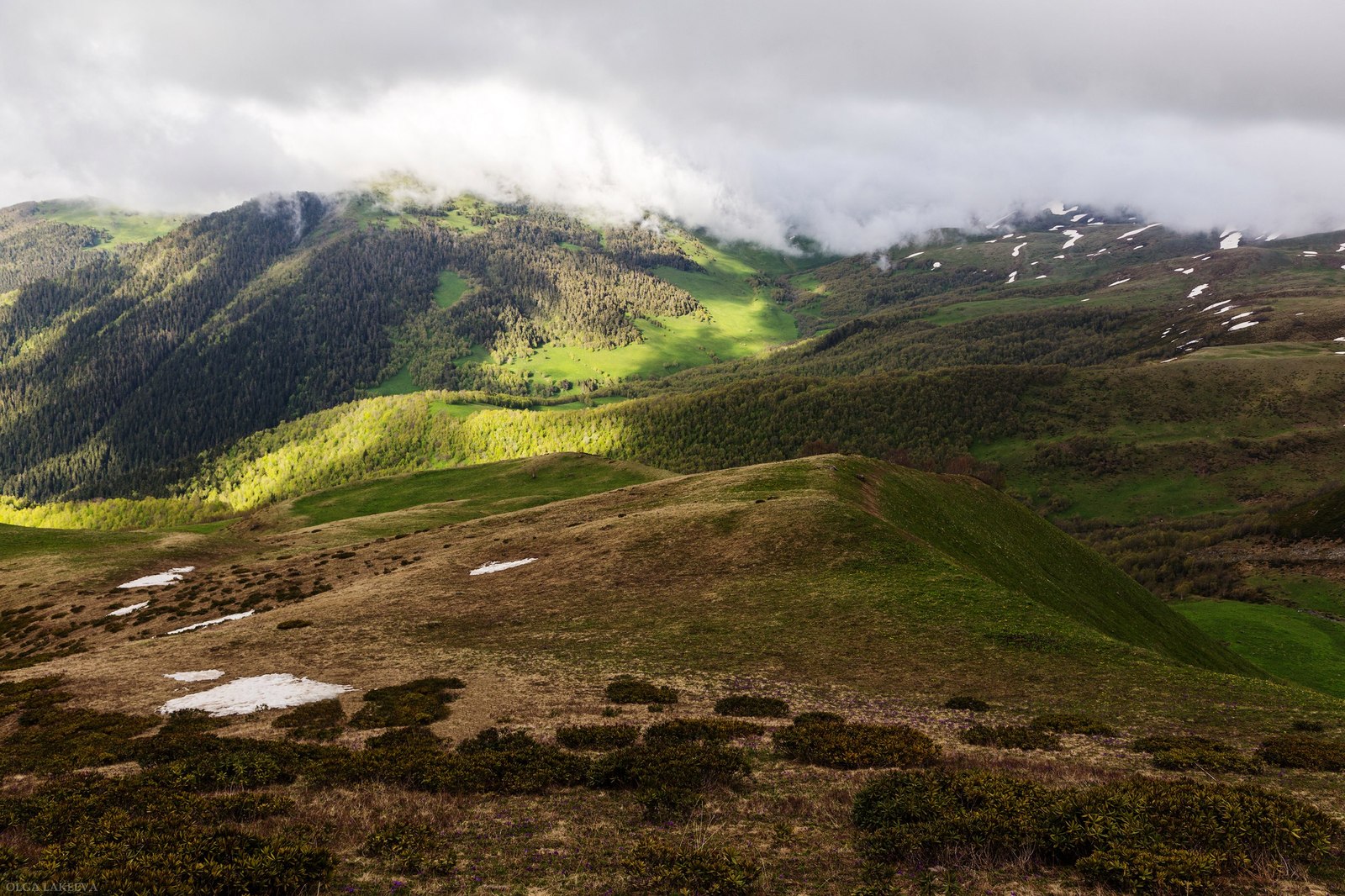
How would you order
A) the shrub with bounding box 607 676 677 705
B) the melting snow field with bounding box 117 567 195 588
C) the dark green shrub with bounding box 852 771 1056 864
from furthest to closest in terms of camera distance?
the melting snow field with bounding box 117 567 195 588 → the shrub with bounding box 607 676 677 705 → the dark green shrub with bounding box 852 771 1056 864

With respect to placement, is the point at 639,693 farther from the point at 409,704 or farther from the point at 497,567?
the point at 497,567

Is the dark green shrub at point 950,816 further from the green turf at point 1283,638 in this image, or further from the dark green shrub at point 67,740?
the green turf at point 1283,638

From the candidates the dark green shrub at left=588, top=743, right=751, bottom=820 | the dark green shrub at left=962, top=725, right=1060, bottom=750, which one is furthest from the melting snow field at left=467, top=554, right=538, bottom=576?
the dark green shrub at left=962, top=725, right=1060, bottom=750

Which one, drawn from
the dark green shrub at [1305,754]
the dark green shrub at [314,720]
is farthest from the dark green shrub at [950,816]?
the dark green shrub at [314,720]

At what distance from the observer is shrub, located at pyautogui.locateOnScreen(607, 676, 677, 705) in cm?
2342

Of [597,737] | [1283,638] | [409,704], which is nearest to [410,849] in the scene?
[597,737]

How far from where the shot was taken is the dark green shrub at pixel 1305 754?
1594 cm

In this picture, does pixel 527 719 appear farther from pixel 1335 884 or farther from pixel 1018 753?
pixel 1335 884

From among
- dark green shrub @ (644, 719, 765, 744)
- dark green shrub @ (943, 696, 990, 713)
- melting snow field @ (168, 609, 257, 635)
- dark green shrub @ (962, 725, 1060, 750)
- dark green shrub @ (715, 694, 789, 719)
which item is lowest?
dark green shrub @ (943, 696, 990, 713)

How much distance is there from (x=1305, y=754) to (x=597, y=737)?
1977 centimetres

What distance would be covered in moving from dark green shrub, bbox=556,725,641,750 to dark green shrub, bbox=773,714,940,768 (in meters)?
4.66

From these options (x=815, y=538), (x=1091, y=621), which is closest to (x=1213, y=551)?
(x=1091, y=621)

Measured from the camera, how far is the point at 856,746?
17.9m

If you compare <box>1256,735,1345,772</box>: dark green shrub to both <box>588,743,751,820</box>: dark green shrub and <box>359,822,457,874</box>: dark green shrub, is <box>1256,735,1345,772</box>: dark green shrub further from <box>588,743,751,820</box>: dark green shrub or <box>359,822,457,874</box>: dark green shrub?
<box>359,822,457,874</box>: dark green shrub
